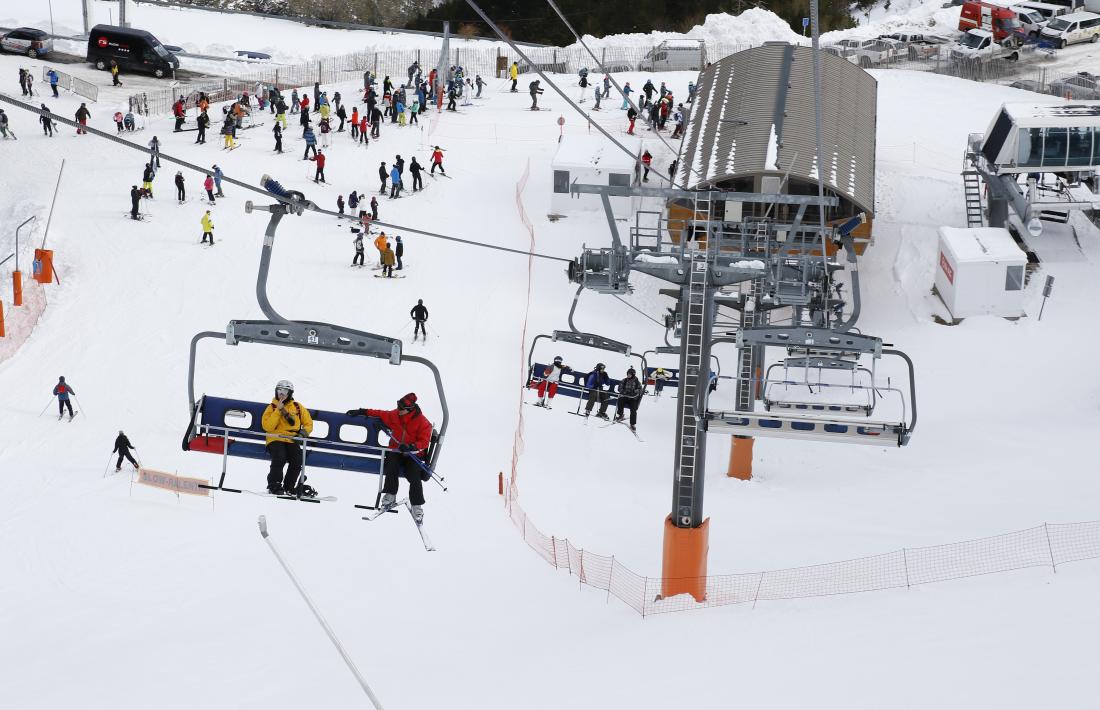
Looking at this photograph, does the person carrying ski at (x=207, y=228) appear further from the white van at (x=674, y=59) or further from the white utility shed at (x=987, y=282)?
the white van at (x=674, y=59)

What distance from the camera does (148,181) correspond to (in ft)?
118

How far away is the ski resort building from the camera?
3189 centimetres

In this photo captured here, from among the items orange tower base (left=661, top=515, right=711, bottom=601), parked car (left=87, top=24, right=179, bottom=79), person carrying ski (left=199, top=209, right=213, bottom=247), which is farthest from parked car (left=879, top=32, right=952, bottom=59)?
orange tower base (left=661, top=515, right=711, bottom=601)

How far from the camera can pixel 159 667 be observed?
18.6m

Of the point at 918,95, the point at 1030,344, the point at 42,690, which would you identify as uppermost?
the point at 918,95

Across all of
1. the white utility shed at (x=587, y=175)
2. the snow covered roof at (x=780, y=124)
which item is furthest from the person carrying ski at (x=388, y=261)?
the snow covered roof at (x=780, y=124)

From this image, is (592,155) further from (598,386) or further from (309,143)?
(598,386)

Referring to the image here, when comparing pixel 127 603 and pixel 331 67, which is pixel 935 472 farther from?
pixel 331 67

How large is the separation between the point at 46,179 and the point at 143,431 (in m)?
14.2

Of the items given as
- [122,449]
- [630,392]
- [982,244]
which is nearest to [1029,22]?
[982,244]

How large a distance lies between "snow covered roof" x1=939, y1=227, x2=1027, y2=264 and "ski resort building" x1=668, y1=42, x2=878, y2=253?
1.88m

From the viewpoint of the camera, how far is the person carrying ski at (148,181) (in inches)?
1394

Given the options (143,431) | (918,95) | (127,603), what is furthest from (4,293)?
(918,95)

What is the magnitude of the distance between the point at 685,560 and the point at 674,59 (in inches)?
1363
